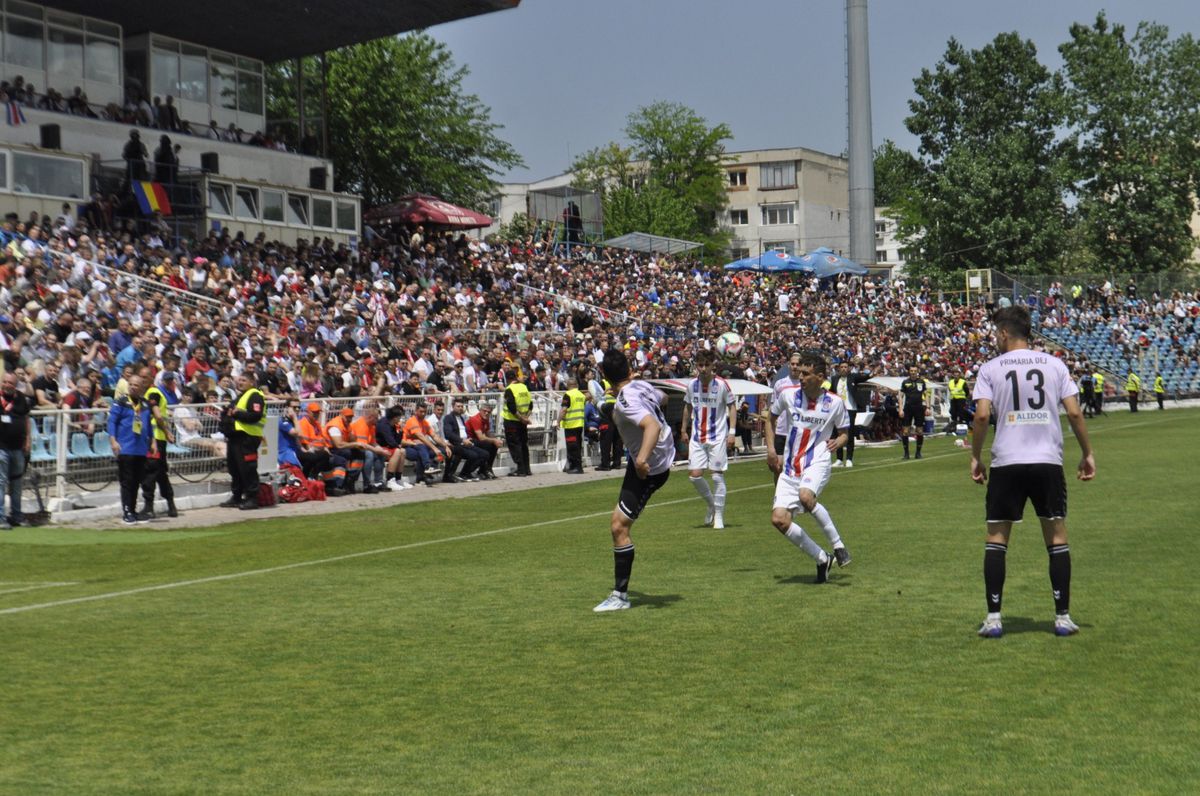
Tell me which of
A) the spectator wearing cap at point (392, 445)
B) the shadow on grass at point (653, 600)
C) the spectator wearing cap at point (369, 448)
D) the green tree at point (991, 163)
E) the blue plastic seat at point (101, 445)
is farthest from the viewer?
the green tree at point (991, 163)

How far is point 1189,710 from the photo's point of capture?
671 cm

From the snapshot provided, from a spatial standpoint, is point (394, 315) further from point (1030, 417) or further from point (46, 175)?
point (1030, 417)

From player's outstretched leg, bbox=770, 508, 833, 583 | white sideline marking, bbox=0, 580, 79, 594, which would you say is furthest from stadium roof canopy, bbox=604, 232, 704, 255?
player's outstretched leg, bbox=770, 508, 833, 583

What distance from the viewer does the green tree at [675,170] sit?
322 feet

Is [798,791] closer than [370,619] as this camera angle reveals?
Yes

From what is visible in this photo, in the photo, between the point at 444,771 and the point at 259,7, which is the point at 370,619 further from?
the point at 259,7

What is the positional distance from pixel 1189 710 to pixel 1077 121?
80231 mm

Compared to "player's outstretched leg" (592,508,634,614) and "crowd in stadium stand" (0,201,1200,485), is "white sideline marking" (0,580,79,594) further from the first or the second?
"crowd in stadium stand" (0,201,1200,485)

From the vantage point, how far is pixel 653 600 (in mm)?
10883

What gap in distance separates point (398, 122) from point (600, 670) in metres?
54.8

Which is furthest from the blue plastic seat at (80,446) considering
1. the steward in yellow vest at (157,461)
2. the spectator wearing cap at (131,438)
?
the steward in yellow vest at (157,461)

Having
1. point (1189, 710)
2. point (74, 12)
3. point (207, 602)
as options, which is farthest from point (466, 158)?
point (1189, 710)

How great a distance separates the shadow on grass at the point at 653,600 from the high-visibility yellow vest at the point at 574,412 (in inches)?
660

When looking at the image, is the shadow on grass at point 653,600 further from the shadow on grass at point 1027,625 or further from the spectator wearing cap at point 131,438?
the spectator wearing cap at point 131,438
